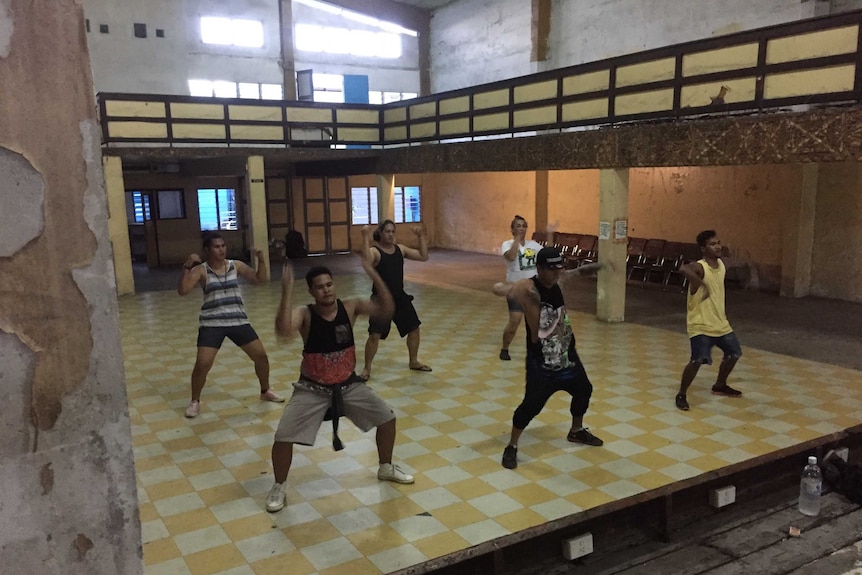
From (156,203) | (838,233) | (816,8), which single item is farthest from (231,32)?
(838,233)

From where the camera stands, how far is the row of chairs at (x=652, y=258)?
42.5 ft

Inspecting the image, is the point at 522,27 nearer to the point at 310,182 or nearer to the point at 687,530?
the point at 310,182

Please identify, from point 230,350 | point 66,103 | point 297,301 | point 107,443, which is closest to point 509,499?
point 107,443

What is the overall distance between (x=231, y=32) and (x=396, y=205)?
7.13m

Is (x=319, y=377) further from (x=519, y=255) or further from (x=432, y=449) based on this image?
(x=519, y=255)

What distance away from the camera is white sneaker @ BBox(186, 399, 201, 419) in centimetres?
627

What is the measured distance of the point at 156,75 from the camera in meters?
17.8

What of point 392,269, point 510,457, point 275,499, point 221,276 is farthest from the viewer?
point 392,269

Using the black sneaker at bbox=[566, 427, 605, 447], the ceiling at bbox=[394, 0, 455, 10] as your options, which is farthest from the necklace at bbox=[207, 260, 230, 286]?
the ceiling at bbox=[394, 0, 455, 10]

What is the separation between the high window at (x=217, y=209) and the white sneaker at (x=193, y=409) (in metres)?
13.6

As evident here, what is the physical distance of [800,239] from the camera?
11578 millimetres

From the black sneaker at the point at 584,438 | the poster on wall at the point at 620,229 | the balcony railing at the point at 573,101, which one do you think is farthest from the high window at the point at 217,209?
the black sneaker at the point at 584,438

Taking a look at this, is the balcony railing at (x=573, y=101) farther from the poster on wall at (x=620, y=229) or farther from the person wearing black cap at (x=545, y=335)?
the person wearing black cap at (x=545, y=335)

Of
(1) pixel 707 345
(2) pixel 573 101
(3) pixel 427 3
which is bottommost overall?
(1) pixel 707 345
